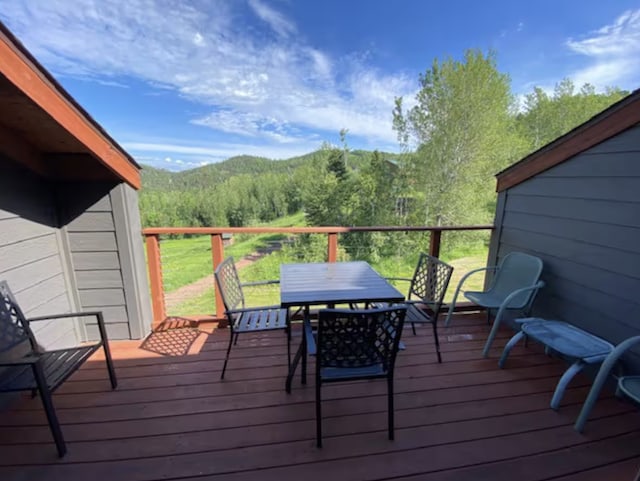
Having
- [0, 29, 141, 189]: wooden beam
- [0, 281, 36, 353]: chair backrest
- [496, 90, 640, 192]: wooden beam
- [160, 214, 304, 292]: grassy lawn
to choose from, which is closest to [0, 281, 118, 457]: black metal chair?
[0, 281, 36, 353]: chair backrest

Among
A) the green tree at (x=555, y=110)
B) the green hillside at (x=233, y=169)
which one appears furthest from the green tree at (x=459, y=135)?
the green hillside at (x=233, y=169)

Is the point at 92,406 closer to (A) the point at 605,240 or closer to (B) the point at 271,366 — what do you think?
(B) the point at 271,366

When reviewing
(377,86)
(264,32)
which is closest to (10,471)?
(264,32)

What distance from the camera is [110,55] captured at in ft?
23.3

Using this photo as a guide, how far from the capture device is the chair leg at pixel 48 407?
1.33 meters

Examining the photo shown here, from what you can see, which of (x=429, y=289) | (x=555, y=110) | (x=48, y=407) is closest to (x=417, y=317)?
(x=429, y=289)

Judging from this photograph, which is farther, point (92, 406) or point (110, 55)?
point (110, 55)

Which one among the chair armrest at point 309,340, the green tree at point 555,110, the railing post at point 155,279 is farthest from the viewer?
the green tree at point 555,110

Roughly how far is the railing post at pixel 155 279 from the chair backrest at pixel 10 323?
3.17 ft

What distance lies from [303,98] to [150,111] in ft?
29.0

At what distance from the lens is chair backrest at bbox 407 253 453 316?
7.31 feet

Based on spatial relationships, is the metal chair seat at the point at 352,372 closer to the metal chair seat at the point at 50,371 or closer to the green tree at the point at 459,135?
the metal chair seat at the point at 50,371

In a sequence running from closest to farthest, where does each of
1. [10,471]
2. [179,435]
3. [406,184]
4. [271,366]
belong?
[10,471]
[179,435]
[271,366]
[406,184]

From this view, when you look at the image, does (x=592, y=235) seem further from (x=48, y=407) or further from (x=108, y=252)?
(x=108, y=252)
